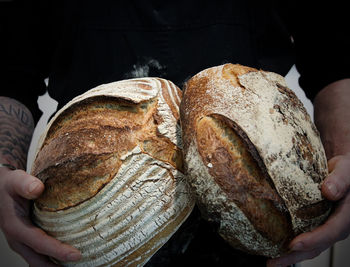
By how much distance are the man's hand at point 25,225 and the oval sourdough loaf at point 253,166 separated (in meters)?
0.39

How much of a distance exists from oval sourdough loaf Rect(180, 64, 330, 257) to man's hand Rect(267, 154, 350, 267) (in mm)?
19

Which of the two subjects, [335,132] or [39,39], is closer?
[335,132]

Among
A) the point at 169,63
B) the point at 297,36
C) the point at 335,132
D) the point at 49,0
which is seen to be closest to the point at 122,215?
the point at 169,63

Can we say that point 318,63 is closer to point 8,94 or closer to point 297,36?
point 297,36

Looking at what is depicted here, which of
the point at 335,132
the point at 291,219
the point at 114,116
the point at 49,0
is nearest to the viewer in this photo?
the point at 291,219

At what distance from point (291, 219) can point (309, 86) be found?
723mm

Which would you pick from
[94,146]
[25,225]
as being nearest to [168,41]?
[94,146]

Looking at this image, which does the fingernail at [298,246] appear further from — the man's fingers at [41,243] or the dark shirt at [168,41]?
the man's fingers at [41,243]

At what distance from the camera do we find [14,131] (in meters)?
1.04

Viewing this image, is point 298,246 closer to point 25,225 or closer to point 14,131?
point 25,225

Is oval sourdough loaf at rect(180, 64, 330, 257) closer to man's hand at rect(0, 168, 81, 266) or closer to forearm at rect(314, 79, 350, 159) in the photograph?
forearm at rect(314, 79, 350, 159)

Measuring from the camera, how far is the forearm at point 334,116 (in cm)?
87

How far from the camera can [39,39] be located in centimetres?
109

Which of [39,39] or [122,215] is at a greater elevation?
[39,39]
